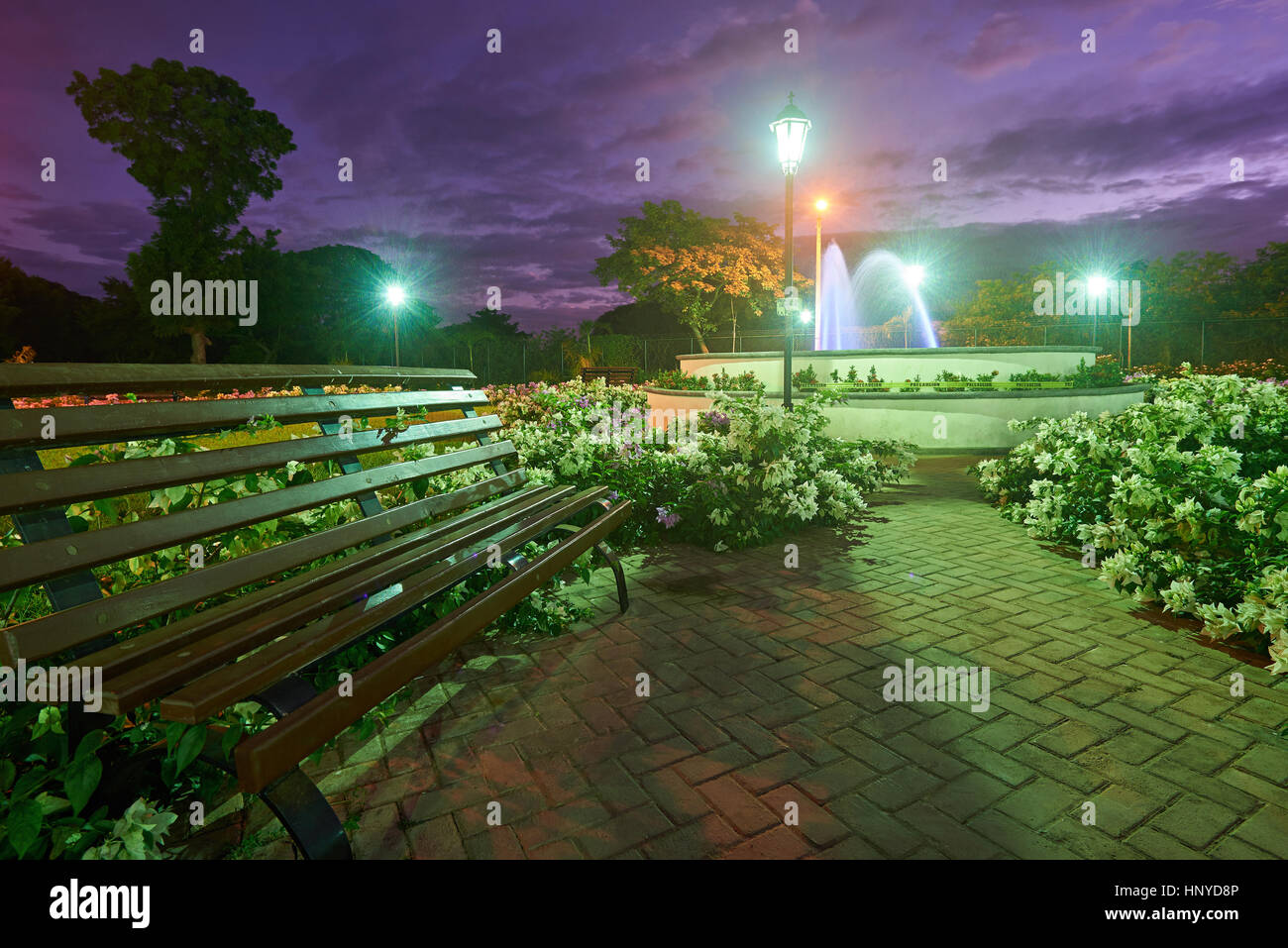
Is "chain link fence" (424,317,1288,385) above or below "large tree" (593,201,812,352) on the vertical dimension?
below

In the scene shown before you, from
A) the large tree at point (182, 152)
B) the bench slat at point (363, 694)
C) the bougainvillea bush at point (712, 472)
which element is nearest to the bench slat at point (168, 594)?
the bench slat at point (363, 694)

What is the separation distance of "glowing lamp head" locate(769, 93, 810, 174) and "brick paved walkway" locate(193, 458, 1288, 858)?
22.7 feet

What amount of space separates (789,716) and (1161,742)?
1.42 meters

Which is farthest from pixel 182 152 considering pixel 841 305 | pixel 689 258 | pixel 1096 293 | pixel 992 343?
pixel 1096 293

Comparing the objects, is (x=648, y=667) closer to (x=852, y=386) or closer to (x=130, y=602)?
(x=130, y=602)

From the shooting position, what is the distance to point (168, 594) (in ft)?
6.35

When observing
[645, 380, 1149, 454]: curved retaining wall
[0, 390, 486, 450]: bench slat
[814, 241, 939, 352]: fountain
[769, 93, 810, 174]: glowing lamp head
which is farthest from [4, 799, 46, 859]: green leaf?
[814, 241, 939, 352]: fountain

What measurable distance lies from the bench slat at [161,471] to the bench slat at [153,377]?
0.24 m

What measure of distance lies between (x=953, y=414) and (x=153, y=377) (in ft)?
38.1

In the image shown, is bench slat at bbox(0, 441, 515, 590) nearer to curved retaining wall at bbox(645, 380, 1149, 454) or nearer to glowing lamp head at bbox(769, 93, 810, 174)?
glowing lamp head at bbox(769, 93, 810, 174)

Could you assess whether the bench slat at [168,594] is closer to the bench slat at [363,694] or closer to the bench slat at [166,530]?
the bench slat at [166,530]

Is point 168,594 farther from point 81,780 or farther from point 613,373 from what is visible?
point 613,373

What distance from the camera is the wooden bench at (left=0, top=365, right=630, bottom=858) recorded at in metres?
1.61

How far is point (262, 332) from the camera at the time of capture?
37.5 meters
